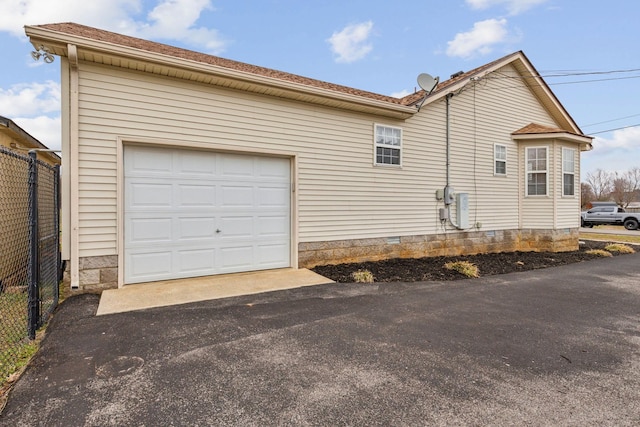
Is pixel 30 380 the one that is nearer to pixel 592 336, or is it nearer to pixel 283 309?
pixel 283 309

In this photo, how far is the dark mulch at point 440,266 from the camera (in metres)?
6.75

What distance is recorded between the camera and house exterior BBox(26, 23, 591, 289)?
5.25m

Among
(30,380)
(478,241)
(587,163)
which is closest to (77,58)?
(30,380)

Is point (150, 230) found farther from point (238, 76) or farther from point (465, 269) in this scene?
point (465, 269)

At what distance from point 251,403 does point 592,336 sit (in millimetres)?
3810

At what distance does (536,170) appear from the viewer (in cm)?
1046

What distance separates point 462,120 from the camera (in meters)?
9.65

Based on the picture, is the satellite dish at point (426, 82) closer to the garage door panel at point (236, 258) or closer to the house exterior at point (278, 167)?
the house exterior at point (278, 167)

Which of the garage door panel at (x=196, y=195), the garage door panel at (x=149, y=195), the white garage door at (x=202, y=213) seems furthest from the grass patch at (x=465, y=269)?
the garage door panel at (x=149, y=195)

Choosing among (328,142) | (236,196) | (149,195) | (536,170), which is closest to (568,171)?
(536,170)

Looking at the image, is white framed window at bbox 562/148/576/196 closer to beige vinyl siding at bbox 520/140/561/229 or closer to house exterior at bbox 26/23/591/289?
house exterior at bbox 26/23/591/289

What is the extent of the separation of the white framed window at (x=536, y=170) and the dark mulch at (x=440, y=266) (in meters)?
2.01

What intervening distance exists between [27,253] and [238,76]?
4.17m

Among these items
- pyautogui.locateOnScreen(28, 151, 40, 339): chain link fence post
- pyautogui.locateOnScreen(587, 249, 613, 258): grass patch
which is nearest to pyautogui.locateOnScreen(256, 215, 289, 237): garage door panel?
pyautogui.locateOnScreen(28, 151, 40, 339): chain link fence post
